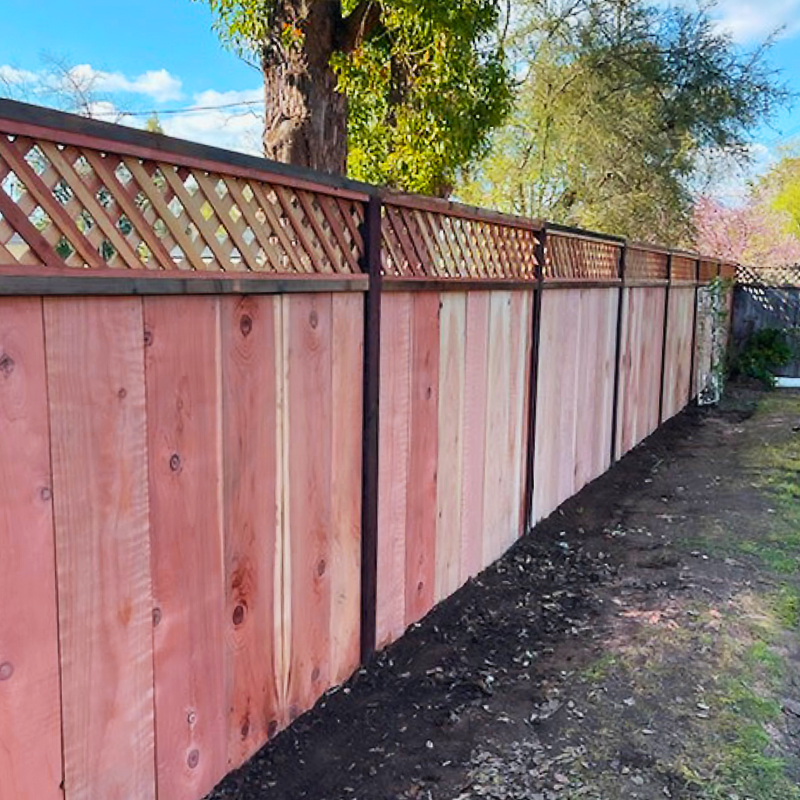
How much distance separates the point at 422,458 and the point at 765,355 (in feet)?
32.3

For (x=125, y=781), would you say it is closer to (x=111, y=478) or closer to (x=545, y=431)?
(x=111, y=478)

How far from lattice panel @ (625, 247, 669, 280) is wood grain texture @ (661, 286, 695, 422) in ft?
1.07

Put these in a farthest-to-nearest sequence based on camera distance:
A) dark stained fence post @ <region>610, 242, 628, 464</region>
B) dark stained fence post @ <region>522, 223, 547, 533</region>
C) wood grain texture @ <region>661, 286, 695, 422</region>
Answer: wood grain texture @ <region>661, 286, 695, 422</region> < dark stained fence post @ <region>610, 242, 628, 464</region> < dark stained fence post @ <region>522, 223, 547, 533</region>

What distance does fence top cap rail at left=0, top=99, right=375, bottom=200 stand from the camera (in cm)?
132

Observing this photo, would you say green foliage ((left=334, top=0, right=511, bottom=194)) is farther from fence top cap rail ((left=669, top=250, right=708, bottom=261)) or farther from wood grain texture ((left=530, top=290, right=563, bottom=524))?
fence top cap rail ((left=669, top=250, right=708, bottom=261))

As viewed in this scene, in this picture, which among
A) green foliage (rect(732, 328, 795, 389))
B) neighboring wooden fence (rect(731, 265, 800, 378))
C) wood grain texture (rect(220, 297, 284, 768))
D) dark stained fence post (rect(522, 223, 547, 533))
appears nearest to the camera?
wood grain texture (rect(220, 297, 284, 768))

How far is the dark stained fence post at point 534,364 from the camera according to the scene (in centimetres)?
396

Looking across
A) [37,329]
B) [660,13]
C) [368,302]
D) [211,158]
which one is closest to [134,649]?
[37,329]

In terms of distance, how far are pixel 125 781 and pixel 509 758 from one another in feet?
3.58

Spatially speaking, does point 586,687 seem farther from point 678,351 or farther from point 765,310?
point 765,310

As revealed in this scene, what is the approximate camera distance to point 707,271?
9.51 metres

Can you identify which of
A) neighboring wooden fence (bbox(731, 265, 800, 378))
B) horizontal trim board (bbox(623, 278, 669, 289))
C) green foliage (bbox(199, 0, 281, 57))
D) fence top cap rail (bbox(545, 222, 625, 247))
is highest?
green foliage (bbox(199, 0, 281, 57))

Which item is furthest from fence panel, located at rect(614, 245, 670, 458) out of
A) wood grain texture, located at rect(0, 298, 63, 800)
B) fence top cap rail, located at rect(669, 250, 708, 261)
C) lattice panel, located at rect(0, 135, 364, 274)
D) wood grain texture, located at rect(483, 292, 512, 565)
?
wood grain texture, located at rect(0, 298, 63, 800)

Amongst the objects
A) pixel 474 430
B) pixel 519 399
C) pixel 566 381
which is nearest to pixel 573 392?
pixel 566 381
